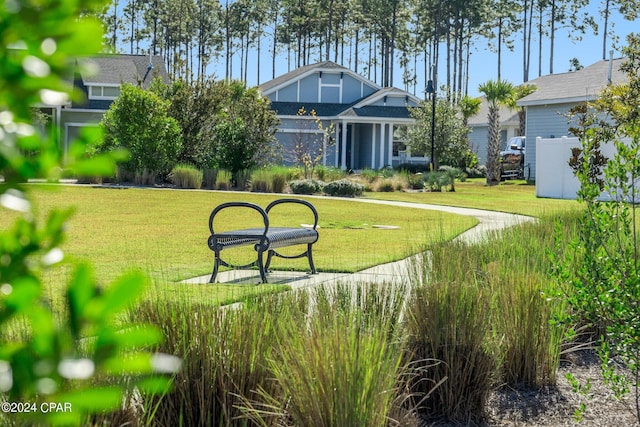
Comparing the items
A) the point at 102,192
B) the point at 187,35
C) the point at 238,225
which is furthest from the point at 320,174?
the point at 187,35

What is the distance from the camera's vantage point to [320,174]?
106ft

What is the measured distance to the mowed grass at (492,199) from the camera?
23.6 metres

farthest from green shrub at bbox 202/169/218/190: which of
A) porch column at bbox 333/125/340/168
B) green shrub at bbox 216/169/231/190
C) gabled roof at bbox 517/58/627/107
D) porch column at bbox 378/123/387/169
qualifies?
porch column at bbox 378/123/387/169

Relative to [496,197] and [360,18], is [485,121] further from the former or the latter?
[360,18]

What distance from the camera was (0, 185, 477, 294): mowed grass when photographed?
11.0 metres

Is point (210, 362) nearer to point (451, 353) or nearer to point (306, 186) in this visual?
point (451, 353)

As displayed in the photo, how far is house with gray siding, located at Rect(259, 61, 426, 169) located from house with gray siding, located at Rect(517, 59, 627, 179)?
7.71 metres

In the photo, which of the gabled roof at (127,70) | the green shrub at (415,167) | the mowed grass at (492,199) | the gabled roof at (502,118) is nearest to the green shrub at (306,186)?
the mowed grass at (492,199)

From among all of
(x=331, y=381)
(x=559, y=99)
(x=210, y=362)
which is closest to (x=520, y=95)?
(x=559, y=99)

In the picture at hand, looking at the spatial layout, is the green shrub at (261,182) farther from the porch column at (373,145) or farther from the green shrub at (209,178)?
the porch column at (373,145)

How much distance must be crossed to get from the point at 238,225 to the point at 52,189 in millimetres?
16565

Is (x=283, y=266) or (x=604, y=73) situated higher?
(x=604, y=73)

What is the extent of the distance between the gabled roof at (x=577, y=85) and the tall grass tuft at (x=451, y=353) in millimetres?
33549

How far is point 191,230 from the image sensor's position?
16094 mm
